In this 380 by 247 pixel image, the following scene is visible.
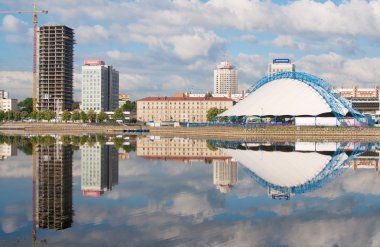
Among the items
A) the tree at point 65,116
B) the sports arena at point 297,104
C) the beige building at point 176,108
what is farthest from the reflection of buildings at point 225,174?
the beige building at point 176,108

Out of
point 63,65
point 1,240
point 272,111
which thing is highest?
point 63,65

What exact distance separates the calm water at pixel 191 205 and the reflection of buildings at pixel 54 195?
0.04 m

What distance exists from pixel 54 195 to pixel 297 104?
272ft

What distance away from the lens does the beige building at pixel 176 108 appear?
191 metres

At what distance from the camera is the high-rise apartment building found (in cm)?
19675

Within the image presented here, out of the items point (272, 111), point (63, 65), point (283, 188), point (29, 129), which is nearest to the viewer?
point (283, 188)

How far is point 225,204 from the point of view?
2336cm

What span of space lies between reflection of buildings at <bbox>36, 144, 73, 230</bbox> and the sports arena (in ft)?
223

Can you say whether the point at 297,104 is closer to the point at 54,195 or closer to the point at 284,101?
the point at 284,101

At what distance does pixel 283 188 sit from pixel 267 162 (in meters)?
15.5

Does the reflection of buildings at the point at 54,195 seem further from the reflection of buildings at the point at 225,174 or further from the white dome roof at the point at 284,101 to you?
the white dome roof at the point at 284,101

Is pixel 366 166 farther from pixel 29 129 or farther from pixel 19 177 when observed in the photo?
pixel 29 129

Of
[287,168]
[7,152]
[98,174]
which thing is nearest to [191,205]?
[98,174]

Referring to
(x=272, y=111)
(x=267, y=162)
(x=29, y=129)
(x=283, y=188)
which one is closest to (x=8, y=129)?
(x=29, y=129)
